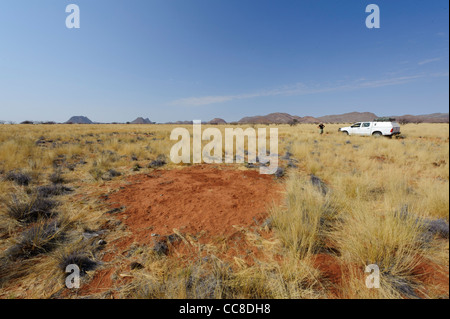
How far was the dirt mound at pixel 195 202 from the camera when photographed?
333cm

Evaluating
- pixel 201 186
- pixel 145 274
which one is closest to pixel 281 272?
pixel 145 274

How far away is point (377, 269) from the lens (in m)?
1.96

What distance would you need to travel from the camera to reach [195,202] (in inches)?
175

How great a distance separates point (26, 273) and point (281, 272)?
329cm

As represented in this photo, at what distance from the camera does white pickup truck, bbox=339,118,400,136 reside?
52.9ft

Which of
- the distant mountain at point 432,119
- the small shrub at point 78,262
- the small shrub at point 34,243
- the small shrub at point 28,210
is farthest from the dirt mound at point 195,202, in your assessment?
the distant mountain at point 432,119

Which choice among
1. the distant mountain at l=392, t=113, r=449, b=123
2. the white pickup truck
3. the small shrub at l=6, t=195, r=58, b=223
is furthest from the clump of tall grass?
the white pickup truck

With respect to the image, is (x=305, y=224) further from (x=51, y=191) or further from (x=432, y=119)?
(x=432, y=119)

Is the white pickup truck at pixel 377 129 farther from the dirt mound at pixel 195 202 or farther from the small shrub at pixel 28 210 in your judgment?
the small shrub at pixel 28 210

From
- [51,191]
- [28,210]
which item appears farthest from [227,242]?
[51,191]

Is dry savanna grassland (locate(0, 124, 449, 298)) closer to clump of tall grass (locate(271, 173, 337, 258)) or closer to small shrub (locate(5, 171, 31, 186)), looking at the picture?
clump of tall grass (locate(271, 173, 337, 258))

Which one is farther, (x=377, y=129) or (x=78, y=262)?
(x=377, y=129)

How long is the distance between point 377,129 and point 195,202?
21.3m

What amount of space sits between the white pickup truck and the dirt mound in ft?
56.8
